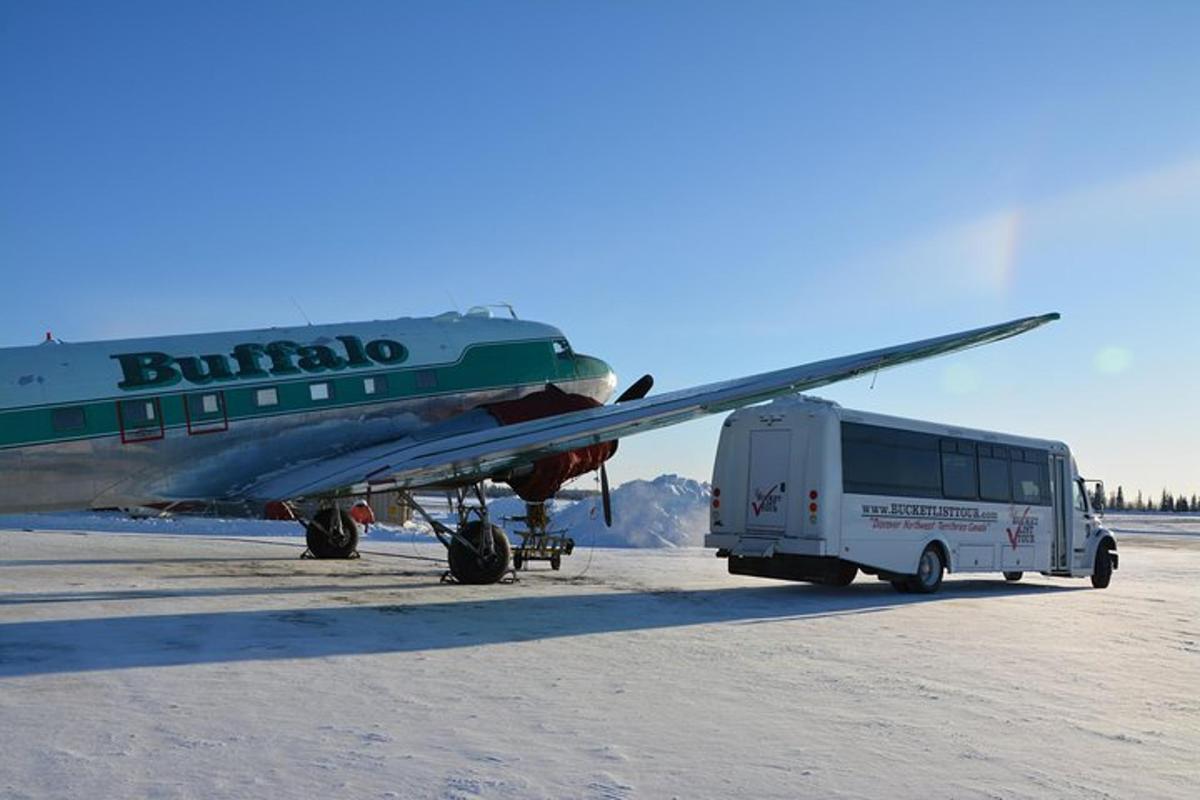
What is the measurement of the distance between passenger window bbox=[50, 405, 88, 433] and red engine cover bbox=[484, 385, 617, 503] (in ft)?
22.0

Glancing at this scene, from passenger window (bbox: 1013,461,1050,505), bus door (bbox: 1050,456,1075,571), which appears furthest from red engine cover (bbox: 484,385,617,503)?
bus door (bbox: 1050,456,1075,571)

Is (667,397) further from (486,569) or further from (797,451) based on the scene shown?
(486,569)

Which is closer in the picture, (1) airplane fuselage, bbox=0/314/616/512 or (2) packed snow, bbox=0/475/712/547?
(1) airplane fuselage, bbox=0/314/616/512

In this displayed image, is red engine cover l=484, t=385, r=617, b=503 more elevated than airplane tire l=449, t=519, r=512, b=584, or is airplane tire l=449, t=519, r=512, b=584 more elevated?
red engine cover l=484, t=385, r=617, b=503

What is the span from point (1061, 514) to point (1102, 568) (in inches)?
72.1

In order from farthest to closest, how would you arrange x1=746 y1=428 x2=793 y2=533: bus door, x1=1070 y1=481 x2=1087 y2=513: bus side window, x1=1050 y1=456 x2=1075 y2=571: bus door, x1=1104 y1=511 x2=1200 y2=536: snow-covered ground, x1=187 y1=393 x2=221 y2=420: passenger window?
x1=1104 y1=511 x2=1200 y2=536: snow-covered ground → x1=1070 y1=481 x2=1087 y2=513: bus side window → x1=1050 y1=456 x2=1075 y2=571: bus door → x1=746 y1=428 x2=793 y2=533: bus door → x1=187 y1=393 x2=221 y2=420: passenger window

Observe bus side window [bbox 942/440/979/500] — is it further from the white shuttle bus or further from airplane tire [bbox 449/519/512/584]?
airplane tire [bbox 449/519/512/584]

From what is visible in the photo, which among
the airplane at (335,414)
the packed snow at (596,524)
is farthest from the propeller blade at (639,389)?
the packed snow at (596,524)

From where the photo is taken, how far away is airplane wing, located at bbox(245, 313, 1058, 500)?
15156 mm

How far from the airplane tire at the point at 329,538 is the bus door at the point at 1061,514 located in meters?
15.5

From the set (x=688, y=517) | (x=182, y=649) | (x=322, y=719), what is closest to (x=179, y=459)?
(x=182, y=649)


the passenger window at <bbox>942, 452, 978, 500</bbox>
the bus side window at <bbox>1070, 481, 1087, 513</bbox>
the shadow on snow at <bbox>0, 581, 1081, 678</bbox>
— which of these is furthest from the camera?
the bus side window at <bbox>1070, 481, 1087, 513</bbox>

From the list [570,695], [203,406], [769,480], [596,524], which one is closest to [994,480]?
[769,480]

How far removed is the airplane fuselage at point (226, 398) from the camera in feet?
47.9
